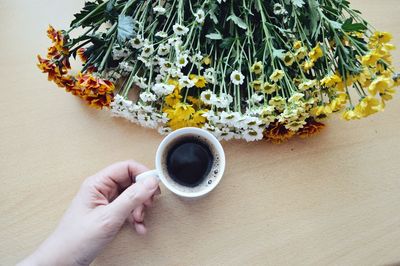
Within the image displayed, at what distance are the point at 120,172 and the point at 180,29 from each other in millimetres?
325

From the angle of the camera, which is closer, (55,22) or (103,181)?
(103,181)

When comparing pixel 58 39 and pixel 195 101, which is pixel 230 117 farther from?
pixel 58 39

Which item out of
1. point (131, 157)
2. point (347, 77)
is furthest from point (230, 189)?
point (347, 77)

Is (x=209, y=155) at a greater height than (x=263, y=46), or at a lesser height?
lesser

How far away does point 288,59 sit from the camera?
2.43 feet

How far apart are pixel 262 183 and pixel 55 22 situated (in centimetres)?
63

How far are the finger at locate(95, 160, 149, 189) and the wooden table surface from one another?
0.05 meters

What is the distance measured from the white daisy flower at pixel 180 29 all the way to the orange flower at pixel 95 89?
174 mm

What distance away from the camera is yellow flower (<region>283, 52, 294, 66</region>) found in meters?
0.74

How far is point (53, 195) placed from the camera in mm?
851

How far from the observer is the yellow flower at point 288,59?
74 cm

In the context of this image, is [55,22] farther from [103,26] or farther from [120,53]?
[120,53]

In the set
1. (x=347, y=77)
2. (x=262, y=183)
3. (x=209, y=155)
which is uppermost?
(x=347, y=77)

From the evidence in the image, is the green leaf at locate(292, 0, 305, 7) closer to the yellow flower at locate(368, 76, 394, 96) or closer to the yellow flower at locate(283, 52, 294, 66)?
the yellow flower at locate(283, 52, 294, 66)
